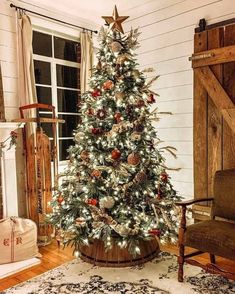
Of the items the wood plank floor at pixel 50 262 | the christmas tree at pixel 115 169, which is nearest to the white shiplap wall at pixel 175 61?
the christmas tree at pixel 115 169

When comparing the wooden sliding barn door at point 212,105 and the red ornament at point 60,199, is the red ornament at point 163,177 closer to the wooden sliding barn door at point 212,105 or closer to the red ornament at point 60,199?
the wooden sliding barn door at point 212,105

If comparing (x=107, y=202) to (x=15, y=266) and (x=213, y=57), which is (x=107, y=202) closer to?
(x=15, y=266)

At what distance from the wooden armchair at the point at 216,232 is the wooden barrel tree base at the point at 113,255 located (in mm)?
482

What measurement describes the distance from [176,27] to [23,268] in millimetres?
3338

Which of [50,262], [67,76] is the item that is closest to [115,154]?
[50,262]

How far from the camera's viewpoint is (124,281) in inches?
101

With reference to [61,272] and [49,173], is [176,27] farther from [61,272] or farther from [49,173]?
[61,272]

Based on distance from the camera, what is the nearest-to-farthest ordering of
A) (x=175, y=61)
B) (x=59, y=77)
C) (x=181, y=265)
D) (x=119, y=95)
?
(x=181, y=265) < (x=119, y=95) < (x=175, y=61) < (x=59, y=77)

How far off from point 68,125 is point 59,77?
0.71 meters

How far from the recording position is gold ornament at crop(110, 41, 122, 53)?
295cm

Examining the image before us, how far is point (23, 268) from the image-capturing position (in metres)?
2.89

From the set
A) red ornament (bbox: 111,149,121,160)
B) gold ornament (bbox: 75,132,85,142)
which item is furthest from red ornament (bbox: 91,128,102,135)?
red ornament (bbox: 111,149,121,160)

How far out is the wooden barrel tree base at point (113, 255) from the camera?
112 inches

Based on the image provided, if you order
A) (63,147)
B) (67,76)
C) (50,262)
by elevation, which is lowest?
(50,262)
